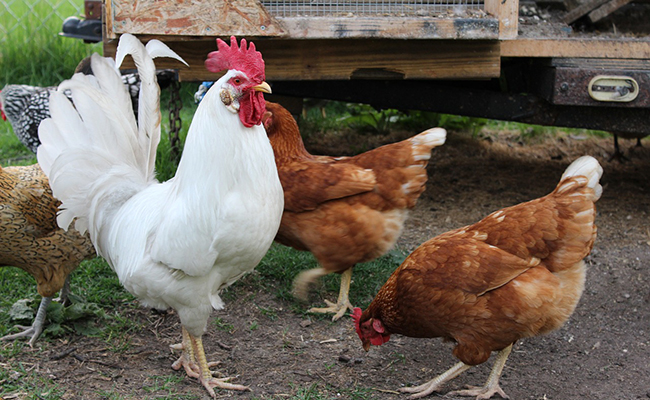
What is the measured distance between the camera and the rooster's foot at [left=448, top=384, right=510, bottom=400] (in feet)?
10.6

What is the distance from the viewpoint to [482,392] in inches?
128

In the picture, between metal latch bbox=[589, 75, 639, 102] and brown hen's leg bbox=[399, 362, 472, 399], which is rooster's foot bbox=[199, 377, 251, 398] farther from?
metal latch bbox=[589, 75, 639, 102]

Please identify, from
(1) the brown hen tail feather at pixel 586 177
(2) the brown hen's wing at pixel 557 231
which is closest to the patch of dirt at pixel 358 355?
(2) the brown hen's wing at pixel 557 231

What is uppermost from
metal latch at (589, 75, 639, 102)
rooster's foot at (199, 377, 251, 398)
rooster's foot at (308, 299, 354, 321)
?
metal latch at (589, 75, 639, 102)

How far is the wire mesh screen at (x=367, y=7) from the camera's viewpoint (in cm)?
395

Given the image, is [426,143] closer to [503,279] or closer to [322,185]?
[322,185]

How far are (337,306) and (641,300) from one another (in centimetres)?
198

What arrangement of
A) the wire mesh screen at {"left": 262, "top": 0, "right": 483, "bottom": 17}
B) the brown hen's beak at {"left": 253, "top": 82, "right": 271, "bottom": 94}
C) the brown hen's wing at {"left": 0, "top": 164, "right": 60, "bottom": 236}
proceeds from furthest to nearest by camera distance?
the wire mesh screen at {"left": 262, "top": 0, "right": 483, "bottom": 17} < the brown hen's wing at {"left": 0, "top": 164, "right": 60, "bottom": 236} < the brown hen's beak at {"left": 253, "top": 82, "right": 271, "bottom": 94}

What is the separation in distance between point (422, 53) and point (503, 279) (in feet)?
5.64

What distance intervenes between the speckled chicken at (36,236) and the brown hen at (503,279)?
1.87 meters

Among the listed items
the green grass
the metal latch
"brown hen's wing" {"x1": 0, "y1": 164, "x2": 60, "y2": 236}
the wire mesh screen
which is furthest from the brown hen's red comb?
the green grass

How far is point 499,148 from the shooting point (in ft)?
22.9

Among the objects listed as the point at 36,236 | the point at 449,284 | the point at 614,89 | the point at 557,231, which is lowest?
the point at 449,284

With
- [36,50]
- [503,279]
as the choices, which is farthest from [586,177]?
[36,50]
